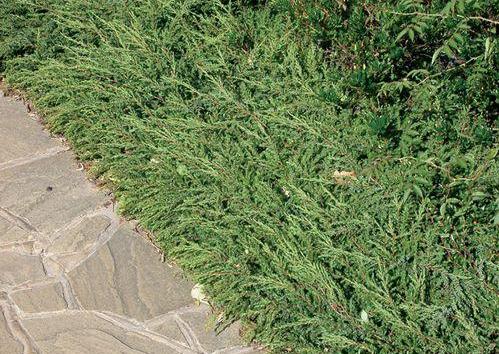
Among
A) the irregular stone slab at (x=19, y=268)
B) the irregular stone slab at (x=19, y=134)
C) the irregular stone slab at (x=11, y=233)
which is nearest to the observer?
the irregular stone slab at (x=19, y=268)

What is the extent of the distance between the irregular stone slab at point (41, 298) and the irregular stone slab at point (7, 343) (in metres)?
0.16

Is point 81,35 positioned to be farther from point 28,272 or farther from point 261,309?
point 261,309

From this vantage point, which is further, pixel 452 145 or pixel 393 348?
pixel 452 145

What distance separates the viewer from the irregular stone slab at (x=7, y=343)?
402 cm

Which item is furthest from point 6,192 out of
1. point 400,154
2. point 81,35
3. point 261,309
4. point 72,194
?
point 400,154

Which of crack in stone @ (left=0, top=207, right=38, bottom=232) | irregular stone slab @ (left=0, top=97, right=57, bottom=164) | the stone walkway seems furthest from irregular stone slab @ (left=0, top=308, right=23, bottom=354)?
irregular stone slab @ (left=0, top=97, right=57, bottom=164)

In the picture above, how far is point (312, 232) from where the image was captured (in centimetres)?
411

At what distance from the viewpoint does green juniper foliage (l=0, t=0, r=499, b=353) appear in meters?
3.85

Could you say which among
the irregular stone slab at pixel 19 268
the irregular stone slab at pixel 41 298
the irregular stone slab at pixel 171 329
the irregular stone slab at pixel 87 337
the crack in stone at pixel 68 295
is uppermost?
the irregular stone slab at pixel 171 329

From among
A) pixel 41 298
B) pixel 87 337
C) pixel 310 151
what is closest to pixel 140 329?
pixel 87 337

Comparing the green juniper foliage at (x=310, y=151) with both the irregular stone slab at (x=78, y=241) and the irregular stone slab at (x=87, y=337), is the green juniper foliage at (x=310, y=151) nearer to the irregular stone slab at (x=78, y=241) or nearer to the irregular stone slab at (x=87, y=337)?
the irregular stone slab at (x=78, y=241)

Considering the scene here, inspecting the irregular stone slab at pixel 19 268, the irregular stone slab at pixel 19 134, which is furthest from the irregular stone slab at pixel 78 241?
the irregular stone slab at pixel 19 134

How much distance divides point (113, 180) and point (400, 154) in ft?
5.53

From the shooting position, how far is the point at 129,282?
14.5 feet
